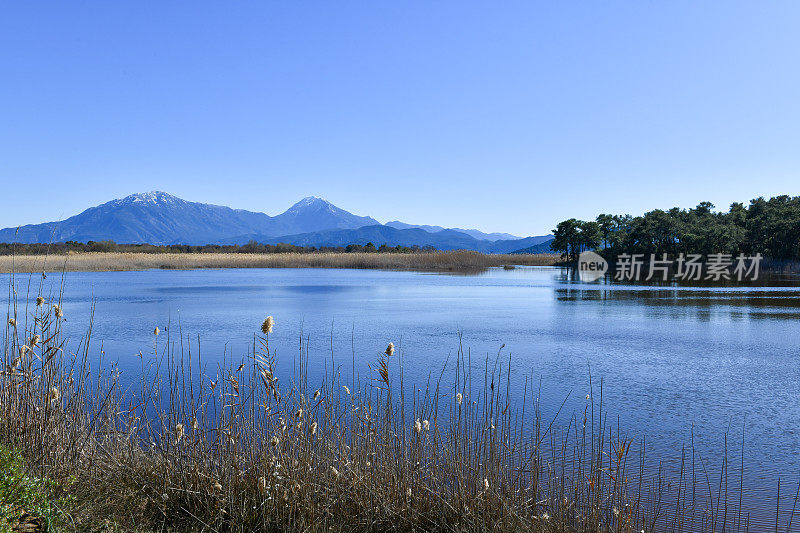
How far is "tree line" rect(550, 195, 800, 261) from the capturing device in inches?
1607

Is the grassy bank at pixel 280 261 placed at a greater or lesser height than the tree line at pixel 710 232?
lesser

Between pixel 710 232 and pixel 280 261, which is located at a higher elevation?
pixel 710 232

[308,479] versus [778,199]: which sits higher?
[778,199]

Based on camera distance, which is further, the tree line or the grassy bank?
the grassy bank

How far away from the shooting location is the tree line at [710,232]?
4081 cm

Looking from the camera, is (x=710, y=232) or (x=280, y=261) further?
(x=280, y=261)

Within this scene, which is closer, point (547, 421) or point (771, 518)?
point (771, 518)

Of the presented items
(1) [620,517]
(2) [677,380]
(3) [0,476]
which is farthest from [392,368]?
(3) [0,476]

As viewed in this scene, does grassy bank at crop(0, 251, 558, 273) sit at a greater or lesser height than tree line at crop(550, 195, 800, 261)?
lesser

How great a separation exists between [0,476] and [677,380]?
871 cm

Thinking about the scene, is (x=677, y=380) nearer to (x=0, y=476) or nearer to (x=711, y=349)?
(x=711, y=349)

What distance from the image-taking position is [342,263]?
51.7m

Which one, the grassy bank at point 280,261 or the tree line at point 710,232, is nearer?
the tree line at point 710,232

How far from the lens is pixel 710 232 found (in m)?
42.3
